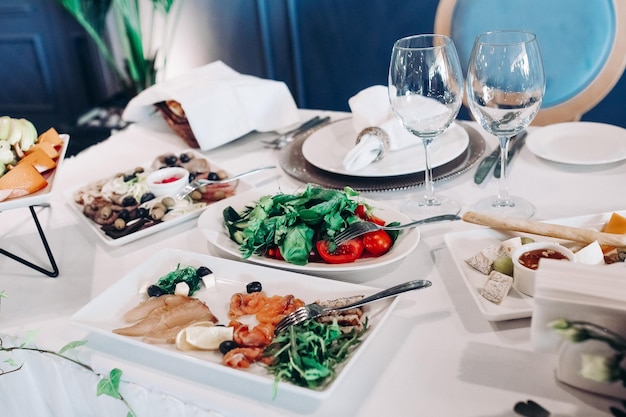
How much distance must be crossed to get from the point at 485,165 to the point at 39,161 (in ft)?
2.66

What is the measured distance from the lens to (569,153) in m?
1.20

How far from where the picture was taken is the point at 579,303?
1.90 feet

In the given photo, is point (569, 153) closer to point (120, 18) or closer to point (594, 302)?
point (594, 302)

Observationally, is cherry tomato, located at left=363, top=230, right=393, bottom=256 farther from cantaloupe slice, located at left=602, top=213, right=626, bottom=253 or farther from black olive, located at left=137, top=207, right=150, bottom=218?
black olive, located at left=137, top=207, right=150, bottom=218

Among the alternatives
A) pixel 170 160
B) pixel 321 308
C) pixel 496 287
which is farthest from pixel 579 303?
pixel 170 160

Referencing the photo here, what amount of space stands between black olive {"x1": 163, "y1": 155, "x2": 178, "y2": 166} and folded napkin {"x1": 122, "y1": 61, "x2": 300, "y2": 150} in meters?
0.10

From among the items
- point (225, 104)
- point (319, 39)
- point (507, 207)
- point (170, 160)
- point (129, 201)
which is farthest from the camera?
point (319, 39)

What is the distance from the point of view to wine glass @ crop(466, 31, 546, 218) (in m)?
0.92

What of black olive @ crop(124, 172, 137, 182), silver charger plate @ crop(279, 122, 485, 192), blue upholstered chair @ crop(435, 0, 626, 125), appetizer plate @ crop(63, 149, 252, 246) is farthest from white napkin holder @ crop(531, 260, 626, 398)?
blue upholstered chair @ crop(435, 0, 626, 125)

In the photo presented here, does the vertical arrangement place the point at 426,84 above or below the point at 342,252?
above

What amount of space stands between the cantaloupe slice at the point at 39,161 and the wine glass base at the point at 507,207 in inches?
28.9

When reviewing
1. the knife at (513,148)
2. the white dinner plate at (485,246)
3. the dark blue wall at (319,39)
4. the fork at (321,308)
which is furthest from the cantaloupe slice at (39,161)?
the dark blue wall at (319,39)

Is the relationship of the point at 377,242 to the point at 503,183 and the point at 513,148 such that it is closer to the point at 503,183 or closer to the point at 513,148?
the point at 503,183

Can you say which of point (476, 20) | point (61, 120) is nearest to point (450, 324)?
point (476, 20)
